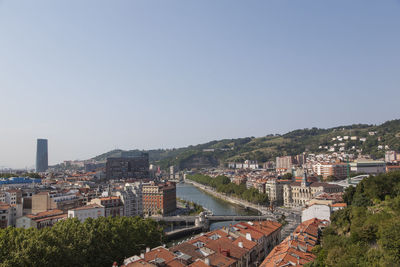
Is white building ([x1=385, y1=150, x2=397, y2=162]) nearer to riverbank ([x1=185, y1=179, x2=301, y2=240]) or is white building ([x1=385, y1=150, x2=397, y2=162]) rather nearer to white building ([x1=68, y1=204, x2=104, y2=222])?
riverbank ([x1=185, y1=179, x2=301, y2=240])

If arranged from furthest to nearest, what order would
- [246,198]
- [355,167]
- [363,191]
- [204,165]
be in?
[204,165]
[355,167]
[246,198]
[363,191]

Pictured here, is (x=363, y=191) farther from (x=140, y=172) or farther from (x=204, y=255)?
(x=140, y=172)

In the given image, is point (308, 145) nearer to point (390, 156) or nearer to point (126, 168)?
point (390, 156)

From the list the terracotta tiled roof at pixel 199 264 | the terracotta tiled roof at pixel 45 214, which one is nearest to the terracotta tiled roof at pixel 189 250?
the terracotta tiled roof at pixel 199 264

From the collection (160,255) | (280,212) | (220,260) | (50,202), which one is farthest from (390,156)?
(160,255)

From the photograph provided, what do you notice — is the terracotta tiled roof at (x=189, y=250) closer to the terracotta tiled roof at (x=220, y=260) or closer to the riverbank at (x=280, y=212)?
the terracotta tiled roof at (x=220, y=260)

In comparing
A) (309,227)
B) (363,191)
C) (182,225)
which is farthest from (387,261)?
(182,225)

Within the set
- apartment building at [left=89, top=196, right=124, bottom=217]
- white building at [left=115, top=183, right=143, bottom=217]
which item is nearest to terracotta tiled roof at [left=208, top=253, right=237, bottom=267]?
apartment building at [left=89, top=196, right=124, bottom=217]
